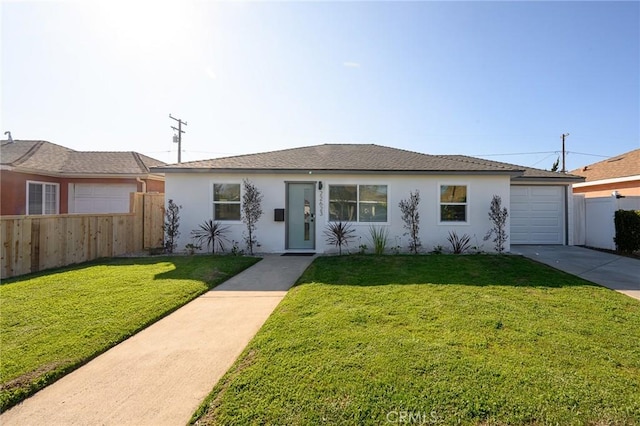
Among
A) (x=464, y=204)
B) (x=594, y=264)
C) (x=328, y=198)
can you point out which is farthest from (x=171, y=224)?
(x=594, y=264)

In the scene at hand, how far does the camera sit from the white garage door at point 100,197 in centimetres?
1366

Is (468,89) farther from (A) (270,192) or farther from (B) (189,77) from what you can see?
(B) (189,77)

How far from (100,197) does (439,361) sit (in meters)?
16.0

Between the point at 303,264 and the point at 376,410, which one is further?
the point at 303,264

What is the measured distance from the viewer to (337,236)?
961 cm

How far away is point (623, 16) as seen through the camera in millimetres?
8828

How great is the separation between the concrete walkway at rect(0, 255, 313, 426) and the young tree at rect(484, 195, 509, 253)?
8.20m

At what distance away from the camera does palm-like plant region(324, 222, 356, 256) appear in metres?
9.66

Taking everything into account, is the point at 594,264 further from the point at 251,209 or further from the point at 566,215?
the point at 251,209

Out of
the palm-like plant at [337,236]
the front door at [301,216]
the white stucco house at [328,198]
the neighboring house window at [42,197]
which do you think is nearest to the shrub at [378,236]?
the white stucco house at [328,198]

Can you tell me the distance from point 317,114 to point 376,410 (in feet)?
40.3

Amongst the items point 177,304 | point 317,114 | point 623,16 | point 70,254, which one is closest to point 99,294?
point 177,304

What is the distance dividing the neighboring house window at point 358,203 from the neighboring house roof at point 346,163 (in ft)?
2.38

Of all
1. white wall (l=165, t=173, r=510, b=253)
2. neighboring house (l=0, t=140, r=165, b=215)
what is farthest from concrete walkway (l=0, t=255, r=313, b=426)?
neighboring house (l=0, t=140, r=165, b=215)
